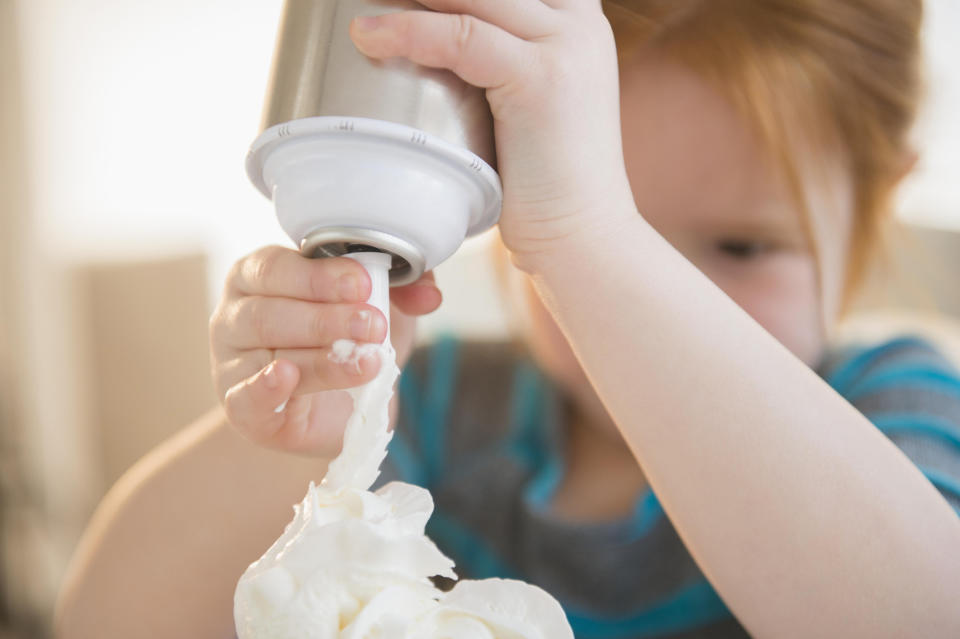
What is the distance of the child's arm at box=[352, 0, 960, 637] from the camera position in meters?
0.36

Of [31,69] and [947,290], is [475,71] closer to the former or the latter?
[947,290]

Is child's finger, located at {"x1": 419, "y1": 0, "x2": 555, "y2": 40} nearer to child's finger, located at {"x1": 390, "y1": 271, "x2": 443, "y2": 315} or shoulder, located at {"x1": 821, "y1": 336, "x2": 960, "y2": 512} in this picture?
child's finger, located at {"x1": 390, "y1": 271, "x2": 443, "y2": 315}

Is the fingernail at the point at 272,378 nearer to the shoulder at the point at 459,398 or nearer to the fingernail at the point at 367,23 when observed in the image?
the fingernail at the point at 367,23

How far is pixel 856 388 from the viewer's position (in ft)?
2.25

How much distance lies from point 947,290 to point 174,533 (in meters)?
1.30

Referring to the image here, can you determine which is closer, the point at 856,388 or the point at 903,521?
the point at 903,521

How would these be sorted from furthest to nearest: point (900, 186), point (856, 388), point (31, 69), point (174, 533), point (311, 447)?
point (31, 69) → point (900, 186) → point (856, 388) → point (174, 533) → point (311, 447)

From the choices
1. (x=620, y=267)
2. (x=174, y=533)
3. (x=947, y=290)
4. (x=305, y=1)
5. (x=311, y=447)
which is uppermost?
(x=305, y=1)

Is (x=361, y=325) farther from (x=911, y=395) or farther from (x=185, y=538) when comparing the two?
(x=911, y=395)

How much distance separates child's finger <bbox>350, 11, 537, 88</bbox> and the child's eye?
334 millimetres

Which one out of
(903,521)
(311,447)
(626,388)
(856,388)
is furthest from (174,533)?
(856,388)

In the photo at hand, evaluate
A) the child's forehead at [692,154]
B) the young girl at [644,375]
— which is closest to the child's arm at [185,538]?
the young girl at [644,375]

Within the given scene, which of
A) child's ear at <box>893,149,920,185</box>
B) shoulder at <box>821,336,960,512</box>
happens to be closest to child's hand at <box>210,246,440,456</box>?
shoulder at <box>821,336,960,512</box>

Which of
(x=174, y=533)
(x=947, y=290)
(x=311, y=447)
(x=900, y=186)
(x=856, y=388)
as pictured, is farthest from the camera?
(x=947, y=290)
